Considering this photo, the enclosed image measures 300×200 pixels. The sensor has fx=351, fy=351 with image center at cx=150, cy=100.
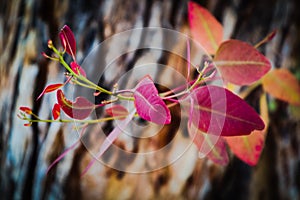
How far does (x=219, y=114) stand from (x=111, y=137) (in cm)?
14

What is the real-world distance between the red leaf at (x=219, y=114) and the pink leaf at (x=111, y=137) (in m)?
0.08

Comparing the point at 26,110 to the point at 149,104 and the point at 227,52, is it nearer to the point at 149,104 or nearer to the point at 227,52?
the point at 149,104

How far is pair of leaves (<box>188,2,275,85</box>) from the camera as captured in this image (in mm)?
462

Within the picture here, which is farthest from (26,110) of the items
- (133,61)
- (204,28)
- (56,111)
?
(204,28)

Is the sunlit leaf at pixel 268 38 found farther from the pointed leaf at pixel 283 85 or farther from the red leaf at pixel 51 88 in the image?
the red leaf at pixel 51 88

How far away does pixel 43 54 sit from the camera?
0.44 metres

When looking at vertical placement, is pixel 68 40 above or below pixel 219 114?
above

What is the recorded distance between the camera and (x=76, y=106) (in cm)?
43

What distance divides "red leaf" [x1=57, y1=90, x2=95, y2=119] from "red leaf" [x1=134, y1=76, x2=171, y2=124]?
0.20 feet

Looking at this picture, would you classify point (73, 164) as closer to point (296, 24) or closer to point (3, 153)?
point (3, 153)

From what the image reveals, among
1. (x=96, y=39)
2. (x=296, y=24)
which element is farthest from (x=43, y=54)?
(x=296, y=24)

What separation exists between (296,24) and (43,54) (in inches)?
13.8

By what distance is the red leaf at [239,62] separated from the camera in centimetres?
46

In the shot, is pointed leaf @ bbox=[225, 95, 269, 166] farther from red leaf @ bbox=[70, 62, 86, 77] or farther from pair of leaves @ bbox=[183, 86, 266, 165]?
red leaf @ bbox=[70, 62, 86, 77]
